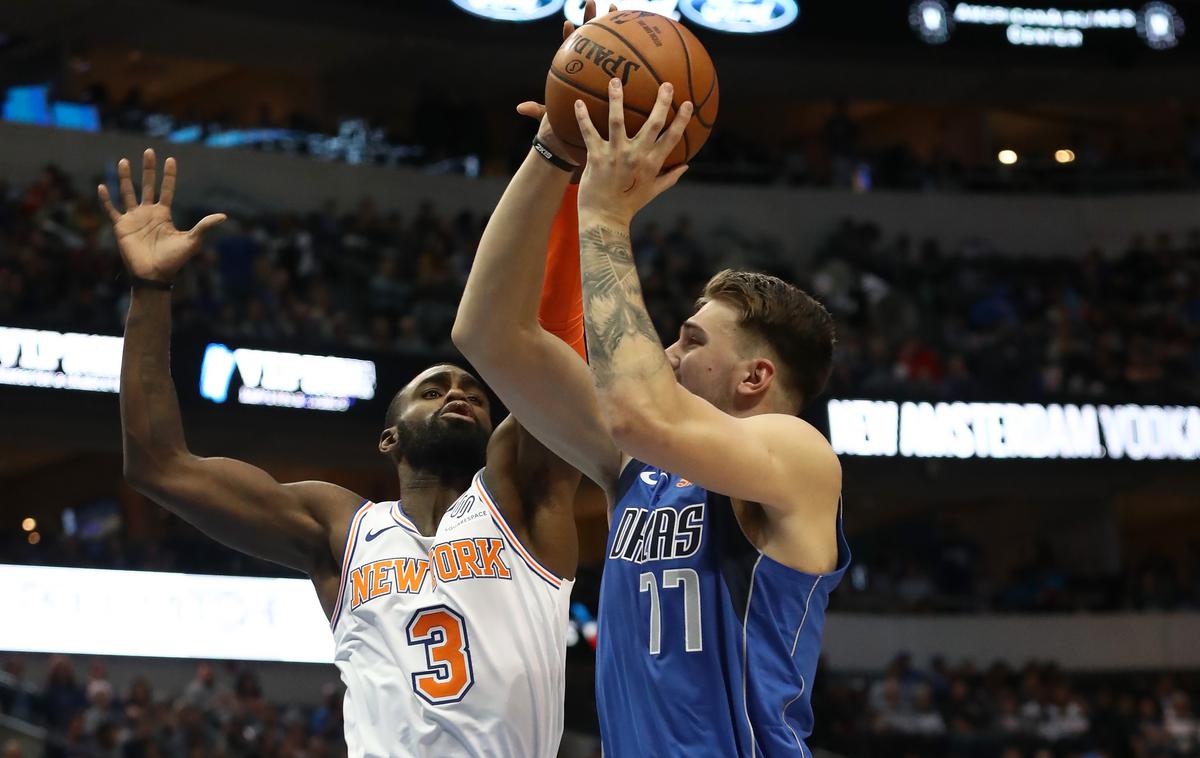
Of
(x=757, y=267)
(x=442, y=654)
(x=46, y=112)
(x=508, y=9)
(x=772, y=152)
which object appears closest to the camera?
(x=442, y=654)

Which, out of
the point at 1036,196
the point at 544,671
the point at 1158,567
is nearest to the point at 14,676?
the point at 544,671

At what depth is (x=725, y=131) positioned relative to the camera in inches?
993

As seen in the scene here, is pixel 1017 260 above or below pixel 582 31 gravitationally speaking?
above

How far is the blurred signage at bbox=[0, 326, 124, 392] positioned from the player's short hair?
42.5 ft

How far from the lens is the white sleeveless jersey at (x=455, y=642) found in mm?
3930

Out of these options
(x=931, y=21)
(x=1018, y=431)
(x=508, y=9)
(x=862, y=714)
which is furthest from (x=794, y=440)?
(x=931, y=21)

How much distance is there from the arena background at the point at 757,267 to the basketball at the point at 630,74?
29.4 feet

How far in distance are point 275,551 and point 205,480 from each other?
0.97 feet

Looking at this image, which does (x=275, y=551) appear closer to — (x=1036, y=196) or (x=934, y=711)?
(x=934, y=711)

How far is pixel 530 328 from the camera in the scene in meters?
3.15

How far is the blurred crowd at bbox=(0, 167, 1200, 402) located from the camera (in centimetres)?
1598

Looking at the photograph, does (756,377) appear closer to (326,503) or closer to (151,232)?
(326,503)

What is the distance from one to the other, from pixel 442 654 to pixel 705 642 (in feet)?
4.57

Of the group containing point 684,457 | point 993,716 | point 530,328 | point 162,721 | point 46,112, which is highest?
point 46,112
